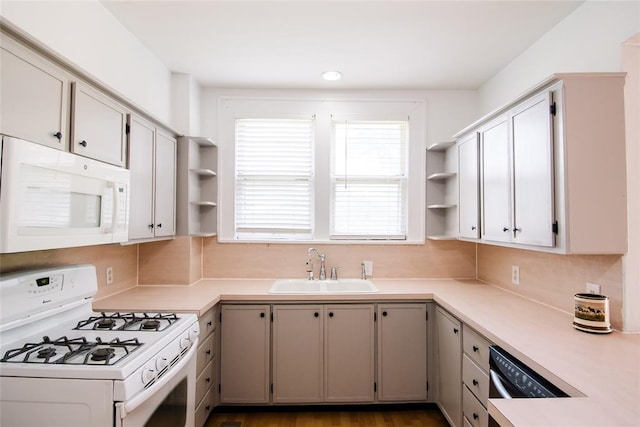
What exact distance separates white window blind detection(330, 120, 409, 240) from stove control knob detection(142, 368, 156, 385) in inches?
75.9

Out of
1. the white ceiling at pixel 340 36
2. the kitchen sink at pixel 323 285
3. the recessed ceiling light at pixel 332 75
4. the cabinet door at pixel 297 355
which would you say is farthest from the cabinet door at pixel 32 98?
the kitchen sink at pixel 323 285

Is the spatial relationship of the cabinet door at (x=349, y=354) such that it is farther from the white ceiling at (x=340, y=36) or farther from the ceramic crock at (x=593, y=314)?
the white ceiling at (x=340, y=36)

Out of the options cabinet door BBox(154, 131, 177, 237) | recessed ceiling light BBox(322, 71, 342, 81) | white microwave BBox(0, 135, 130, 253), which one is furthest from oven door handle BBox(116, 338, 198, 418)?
recessed ceiling light BBox(322, 71, 342, 81)

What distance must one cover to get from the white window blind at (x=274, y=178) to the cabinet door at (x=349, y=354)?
0.88m

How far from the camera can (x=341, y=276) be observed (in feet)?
9.61

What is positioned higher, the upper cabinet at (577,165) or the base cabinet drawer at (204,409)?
the upper cabinet at (577,165)

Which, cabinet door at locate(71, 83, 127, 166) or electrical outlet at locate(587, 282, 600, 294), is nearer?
cabinet door at locate(71, 83, 127, 166)

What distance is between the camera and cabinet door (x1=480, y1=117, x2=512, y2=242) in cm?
193

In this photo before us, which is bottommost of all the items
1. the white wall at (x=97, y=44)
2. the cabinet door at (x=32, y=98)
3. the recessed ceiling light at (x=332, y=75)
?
the cabinet door at (x=32, y=98)

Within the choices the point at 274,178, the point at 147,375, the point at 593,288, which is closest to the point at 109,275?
the point at 147,375

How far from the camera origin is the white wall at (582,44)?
1.57 m

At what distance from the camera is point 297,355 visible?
7.82 ft

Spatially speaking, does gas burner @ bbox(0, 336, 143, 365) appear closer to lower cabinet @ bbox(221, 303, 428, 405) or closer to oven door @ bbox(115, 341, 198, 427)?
oven door @ bbox(115, 341, 198, 427)

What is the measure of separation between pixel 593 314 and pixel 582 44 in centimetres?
146
